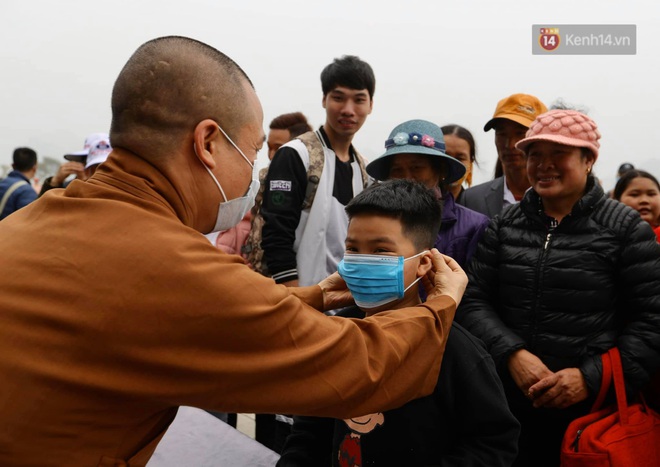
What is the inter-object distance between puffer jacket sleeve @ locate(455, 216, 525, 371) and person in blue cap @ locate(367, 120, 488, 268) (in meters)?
0.11

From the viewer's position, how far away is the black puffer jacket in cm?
234

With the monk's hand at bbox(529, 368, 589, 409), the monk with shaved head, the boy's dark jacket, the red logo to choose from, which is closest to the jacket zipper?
the monk's hand at bbox(529, 368, 589, 409)

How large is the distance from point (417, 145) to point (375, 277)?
1.26m

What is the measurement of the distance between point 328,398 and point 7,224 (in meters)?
0.79

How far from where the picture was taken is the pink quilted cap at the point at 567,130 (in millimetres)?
2539

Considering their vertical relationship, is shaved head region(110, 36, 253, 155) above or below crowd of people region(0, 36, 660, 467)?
above

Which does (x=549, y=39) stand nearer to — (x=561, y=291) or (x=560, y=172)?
(x=560, y=172)

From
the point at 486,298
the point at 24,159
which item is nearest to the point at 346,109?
the point at 486,298

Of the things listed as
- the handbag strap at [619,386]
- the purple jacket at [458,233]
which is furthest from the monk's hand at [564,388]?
the purple jacket at [458,233]

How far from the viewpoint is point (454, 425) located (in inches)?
64.8

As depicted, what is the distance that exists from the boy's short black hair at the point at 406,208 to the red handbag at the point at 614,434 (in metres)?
0.88

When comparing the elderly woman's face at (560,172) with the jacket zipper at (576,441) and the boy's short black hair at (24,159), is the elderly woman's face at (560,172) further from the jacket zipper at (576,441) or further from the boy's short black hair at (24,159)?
the boy's short black hair at (24,159)

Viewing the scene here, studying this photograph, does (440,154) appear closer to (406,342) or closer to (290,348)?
(406,342)

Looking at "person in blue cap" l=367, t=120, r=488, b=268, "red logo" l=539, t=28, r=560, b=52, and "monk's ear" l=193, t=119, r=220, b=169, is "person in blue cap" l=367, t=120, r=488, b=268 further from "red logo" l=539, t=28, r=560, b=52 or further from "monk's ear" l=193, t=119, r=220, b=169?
"red logo" l=539, t=28, r=560, b=52
